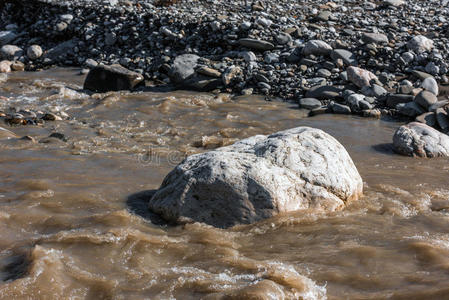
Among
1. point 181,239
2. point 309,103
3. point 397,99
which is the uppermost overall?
point 397,99

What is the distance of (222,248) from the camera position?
149 inches

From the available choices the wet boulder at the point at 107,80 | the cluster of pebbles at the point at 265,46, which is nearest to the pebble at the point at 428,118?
the cluster of pebbles at the point at 265,46

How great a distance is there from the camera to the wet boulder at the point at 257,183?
420 centimetres

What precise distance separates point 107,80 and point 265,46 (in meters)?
3.82

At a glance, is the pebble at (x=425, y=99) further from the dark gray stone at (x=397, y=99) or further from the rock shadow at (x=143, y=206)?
the rock shadow at (x=143, y=206)

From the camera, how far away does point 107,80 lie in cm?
1051

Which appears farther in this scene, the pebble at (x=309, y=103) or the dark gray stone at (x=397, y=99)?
the pebble at (x=309, y=103)

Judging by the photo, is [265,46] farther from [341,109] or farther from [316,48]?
[341,109]

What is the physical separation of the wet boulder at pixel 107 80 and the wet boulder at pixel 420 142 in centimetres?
599

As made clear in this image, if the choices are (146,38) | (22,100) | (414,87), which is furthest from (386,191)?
(146,38)

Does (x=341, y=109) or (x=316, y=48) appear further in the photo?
(x=316, y=48)

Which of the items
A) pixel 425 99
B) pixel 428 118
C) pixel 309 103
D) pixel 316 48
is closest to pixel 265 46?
pixel 316 48

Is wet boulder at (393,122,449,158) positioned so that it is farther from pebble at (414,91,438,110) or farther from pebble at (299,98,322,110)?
pebble at (299,98,322,110)

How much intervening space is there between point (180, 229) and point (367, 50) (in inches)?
330
